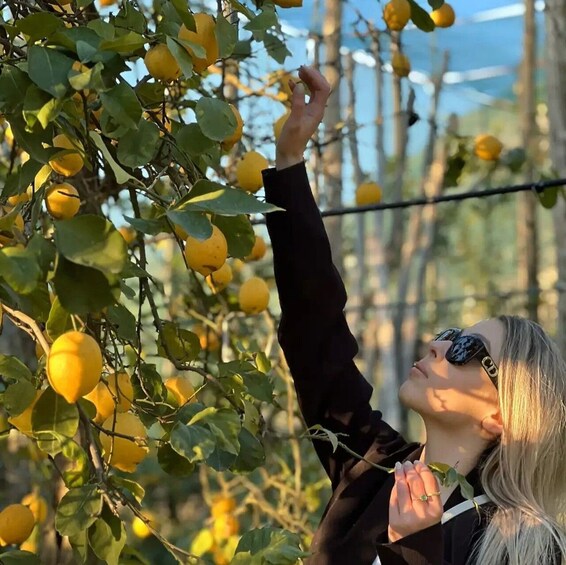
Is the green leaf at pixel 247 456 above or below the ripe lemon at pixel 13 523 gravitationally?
above

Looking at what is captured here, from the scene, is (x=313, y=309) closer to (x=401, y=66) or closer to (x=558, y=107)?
(x=401, y=66)

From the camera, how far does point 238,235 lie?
981 mm

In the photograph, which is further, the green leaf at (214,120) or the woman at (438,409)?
the woman at (438,409)

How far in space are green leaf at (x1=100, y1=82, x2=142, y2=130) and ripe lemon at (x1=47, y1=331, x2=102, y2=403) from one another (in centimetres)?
17

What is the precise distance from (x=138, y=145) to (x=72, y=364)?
0.21m

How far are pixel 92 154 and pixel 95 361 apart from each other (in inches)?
8.6

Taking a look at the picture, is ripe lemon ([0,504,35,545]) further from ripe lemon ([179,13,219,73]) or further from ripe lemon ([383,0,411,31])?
ripe lemon ([383,0,411,31])

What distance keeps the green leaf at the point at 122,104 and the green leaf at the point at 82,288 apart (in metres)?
0.14

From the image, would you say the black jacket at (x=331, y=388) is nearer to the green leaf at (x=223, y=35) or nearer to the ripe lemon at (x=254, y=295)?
the ripe lemon at (x=254, y=295)

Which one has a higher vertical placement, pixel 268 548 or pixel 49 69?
pixel 49 69

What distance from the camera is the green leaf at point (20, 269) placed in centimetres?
66

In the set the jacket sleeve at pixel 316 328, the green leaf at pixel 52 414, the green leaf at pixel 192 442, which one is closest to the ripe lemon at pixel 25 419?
the green leaf at pixel 52 414

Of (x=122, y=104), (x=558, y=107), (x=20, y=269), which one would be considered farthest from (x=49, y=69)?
(x=558, y=107)

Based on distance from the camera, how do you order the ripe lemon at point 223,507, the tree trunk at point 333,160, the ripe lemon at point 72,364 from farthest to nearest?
the tree trunk at point 333,160 < the ripe lemon at point 223,507 < the ripe lemon at point 72,364
